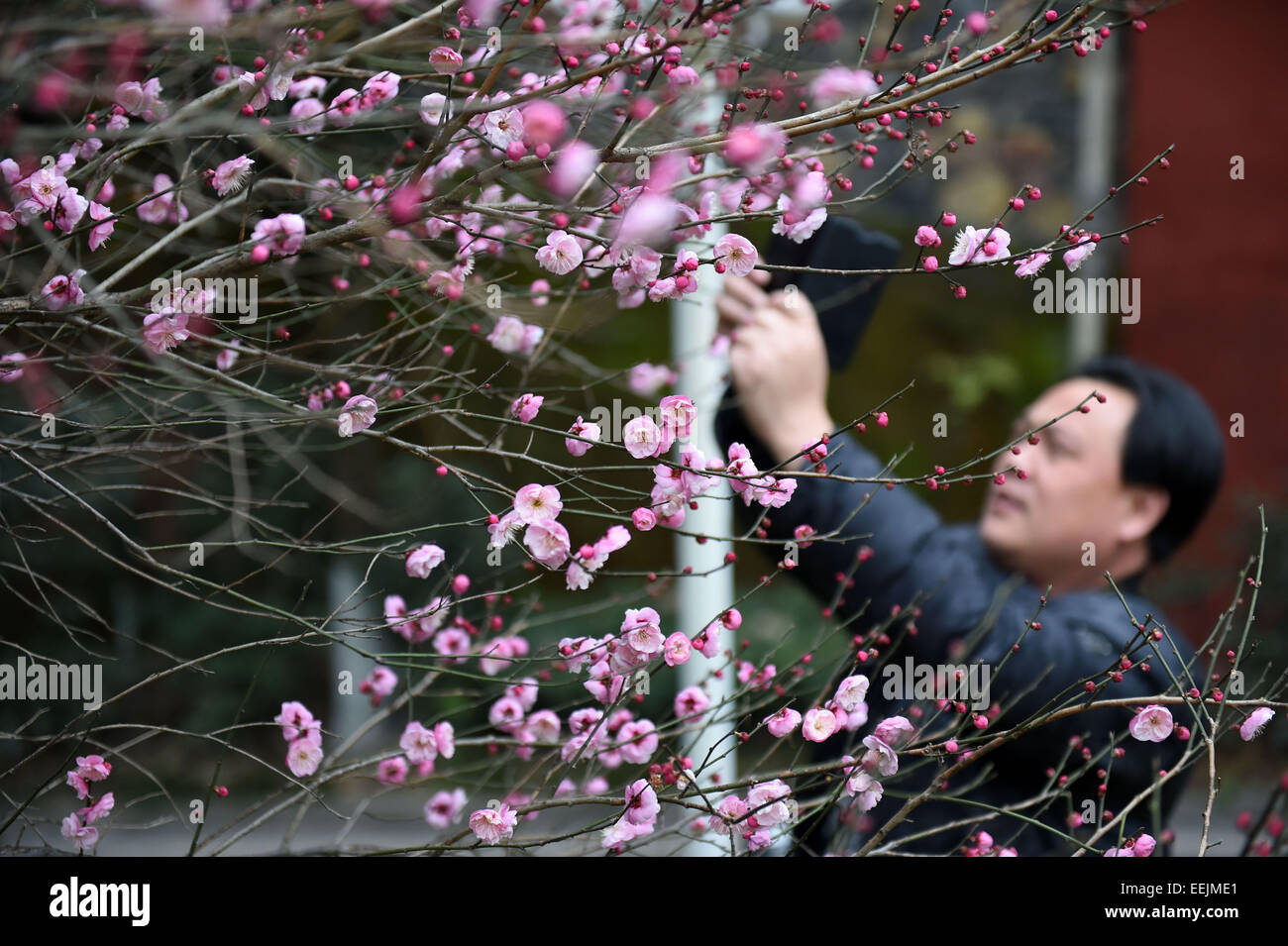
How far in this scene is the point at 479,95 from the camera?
4.42ft

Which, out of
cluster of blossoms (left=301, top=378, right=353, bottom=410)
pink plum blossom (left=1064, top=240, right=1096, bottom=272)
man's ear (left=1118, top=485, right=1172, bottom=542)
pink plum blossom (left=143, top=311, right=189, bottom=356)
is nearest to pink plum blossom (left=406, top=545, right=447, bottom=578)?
cluster of blossoms (left=301, top=378, right=353, bottom=410)

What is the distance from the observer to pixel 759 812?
5.14 feet

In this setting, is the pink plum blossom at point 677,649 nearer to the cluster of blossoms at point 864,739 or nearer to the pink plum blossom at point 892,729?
the cluster of blossoms at point 864,739

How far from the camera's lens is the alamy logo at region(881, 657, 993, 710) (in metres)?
1.80

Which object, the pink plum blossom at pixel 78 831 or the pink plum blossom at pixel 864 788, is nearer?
the pink plum blossom at pixel 864 788

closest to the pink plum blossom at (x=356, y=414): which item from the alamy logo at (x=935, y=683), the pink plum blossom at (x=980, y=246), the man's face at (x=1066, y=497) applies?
the pink plum blossom at (x=980, y=246)

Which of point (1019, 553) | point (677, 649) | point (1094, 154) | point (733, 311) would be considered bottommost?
point (677, 649)

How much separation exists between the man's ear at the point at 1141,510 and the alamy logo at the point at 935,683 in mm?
499

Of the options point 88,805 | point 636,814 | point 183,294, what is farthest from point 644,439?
point 88,805

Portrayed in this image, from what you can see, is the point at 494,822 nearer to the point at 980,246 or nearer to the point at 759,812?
the point at 759,812

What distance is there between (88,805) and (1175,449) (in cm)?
214

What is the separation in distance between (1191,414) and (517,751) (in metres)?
1.52
